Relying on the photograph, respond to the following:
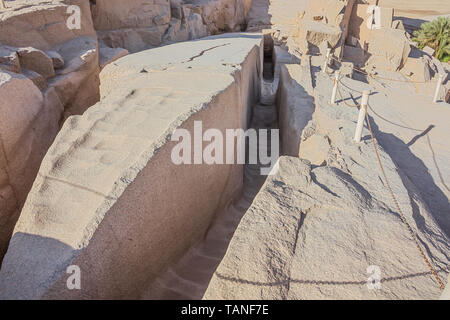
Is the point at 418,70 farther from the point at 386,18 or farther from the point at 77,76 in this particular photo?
the point at 77,76

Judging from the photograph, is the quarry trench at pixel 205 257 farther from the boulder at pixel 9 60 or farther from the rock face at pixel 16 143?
the boulder at pixel 9 60

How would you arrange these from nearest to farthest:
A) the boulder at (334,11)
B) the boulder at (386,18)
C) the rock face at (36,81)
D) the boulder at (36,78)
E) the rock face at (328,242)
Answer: the rock face at (328,242) < the rock face at (36,81) < the boulder at (36,78) < the boulder at (334,11) < the boulder at (386,18)

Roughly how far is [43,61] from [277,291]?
455cm

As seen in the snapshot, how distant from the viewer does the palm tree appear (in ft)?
52.0

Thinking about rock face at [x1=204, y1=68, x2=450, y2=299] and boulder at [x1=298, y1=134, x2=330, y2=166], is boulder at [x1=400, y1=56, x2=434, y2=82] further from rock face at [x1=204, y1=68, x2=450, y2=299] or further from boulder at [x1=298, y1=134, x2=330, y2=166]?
rock face at [x1=204, y1=68, x2=450, y2=299]

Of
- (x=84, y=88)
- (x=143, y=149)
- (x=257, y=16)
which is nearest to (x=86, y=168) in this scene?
(x=143, y=149)

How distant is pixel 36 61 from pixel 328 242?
4.55 metres

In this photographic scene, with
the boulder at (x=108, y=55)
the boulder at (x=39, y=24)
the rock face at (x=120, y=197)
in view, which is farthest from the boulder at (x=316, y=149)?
the boulder at (x=39, y=24)

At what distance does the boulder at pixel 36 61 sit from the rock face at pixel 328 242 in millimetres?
3806

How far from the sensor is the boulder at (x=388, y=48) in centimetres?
1192

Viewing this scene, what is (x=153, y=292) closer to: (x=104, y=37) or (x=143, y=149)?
(x=143, y=149)

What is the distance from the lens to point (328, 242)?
6.70 feet

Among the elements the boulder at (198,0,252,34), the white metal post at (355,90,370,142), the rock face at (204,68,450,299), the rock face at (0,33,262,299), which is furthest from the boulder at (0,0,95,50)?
the boulder at (198,0,252,34)

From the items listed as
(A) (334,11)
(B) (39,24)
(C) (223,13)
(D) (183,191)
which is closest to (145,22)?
(B) (39,24)
